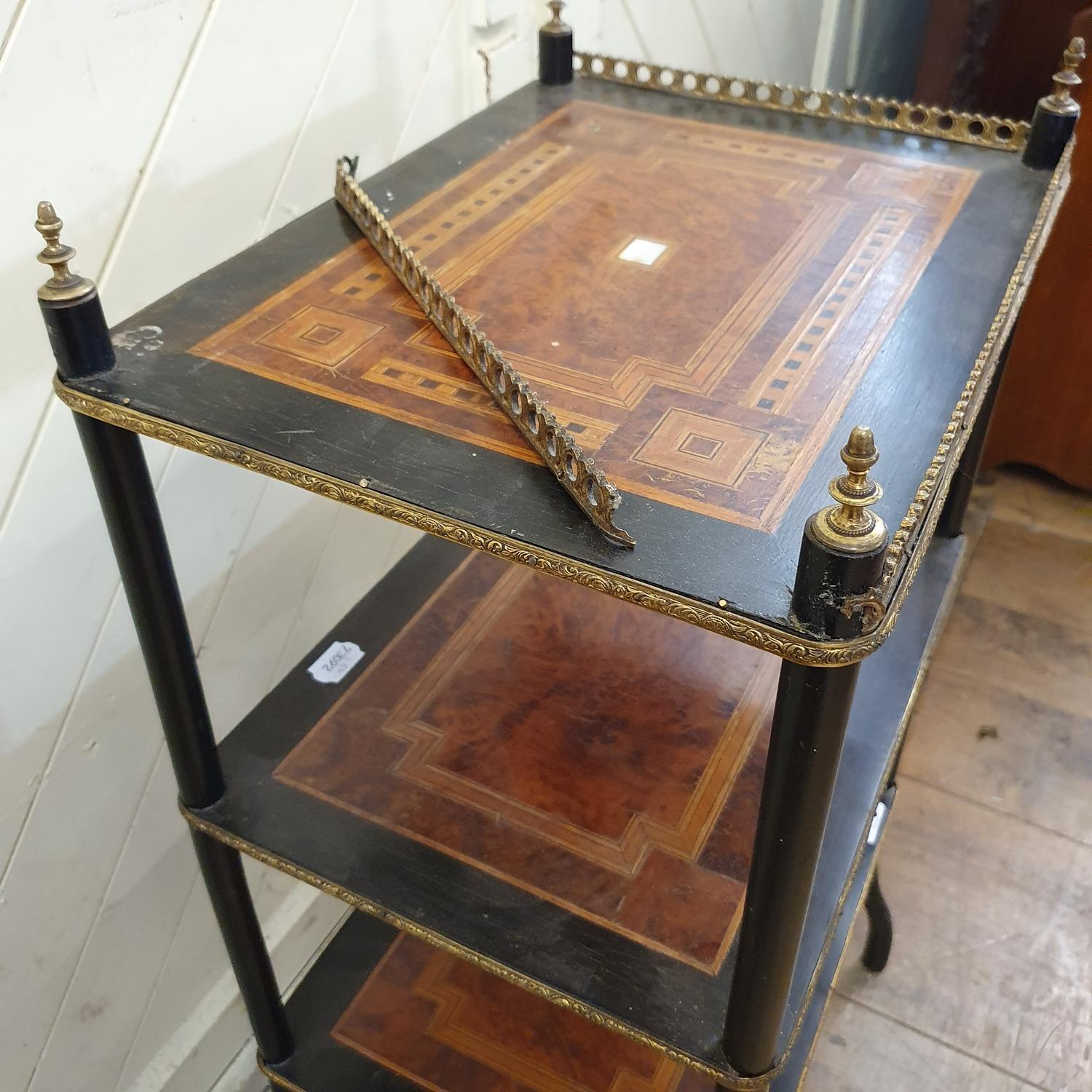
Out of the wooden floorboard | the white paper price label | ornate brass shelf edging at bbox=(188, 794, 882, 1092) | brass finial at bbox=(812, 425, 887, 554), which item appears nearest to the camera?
brass finial at bbox=(812, 425, 887, 554)

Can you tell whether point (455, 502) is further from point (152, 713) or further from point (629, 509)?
point (152, 713)

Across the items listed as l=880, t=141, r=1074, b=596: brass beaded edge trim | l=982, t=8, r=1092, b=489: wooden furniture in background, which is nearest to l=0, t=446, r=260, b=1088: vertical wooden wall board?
l=880, t=141, r=1074, b=596: brass beaded edge trim

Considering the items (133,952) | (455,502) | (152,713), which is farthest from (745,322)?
(133,952)

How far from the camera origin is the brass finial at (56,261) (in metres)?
0.66

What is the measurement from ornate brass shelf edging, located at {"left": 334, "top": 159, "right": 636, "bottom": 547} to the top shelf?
0.03 feet

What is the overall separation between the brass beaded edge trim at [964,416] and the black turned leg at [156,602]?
0.50 metres

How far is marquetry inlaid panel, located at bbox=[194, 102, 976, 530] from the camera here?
70 centimetres

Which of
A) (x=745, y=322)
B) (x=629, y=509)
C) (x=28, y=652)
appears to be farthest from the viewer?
(x=28, y=652)

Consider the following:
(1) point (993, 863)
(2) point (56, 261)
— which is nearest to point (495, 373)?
(2) point (56, 261)

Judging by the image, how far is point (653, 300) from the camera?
843 millimetres

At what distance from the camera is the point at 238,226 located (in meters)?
1.03

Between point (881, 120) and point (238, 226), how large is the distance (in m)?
0.64

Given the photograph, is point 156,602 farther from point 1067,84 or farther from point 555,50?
point 1067,84

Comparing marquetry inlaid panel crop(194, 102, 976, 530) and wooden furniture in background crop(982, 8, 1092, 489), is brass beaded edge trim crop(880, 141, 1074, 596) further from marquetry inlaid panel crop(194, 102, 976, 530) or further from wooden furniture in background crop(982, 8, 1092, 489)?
wooden furniture in background crop(982, 8, 1092, 489)
